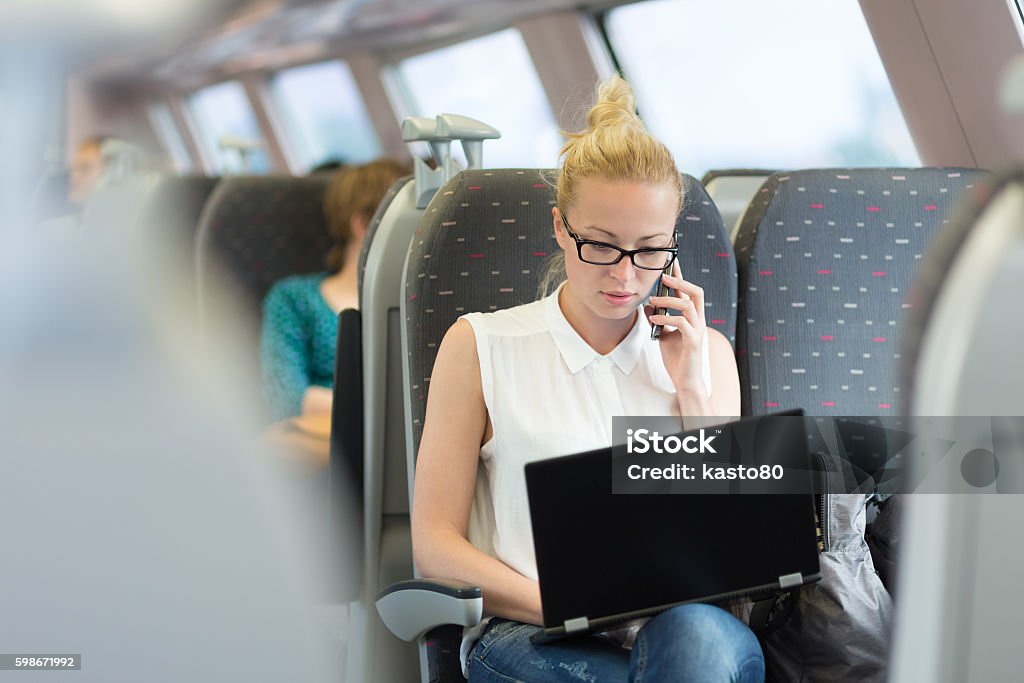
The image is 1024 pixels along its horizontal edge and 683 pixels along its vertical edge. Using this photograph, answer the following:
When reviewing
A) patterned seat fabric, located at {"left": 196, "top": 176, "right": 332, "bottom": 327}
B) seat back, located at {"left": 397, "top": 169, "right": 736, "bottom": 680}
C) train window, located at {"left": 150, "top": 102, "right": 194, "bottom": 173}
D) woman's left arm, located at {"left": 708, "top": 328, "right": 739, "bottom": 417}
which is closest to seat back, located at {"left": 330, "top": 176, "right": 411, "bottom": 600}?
seat back, located at {"left": 397, "top": 169, "right": 736, "bottom": 680}

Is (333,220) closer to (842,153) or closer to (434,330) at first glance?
(434,330)

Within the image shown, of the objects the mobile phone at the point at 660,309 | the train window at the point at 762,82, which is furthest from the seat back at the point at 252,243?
the mobile phone at the point at 660,309

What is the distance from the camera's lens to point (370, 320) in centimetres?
173

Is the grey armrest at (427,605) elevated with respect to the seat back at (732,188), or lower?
lower

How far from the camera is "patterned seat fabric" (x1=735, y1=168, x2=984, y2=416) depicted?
165cm

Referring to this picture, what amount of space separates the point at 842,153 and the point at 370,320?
7.73 ft

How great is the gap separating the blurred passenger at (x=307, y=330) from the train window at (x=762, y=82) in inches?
40.0

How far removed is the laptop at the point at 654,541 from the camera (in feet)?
3.41

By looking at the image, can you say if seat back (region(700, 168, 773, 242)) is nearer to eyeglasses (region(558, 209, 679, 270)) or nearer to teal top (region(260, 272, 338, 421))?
eyeglasses (region(558, 209, 679, 270))

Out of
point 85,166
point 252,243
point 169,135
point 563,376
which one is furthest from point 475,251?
point 169,135

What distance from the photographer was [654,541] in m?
1.06

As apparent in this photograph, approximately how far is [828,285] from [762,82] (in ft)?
7.88

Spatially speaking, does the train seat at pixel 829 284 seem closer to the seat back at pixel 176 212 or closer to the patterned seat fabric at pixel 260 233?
the patterned seat fabric at pixel 260 233

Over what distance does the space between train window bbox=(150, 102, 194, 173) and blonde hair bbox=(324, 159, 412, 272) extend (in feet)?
28.4
